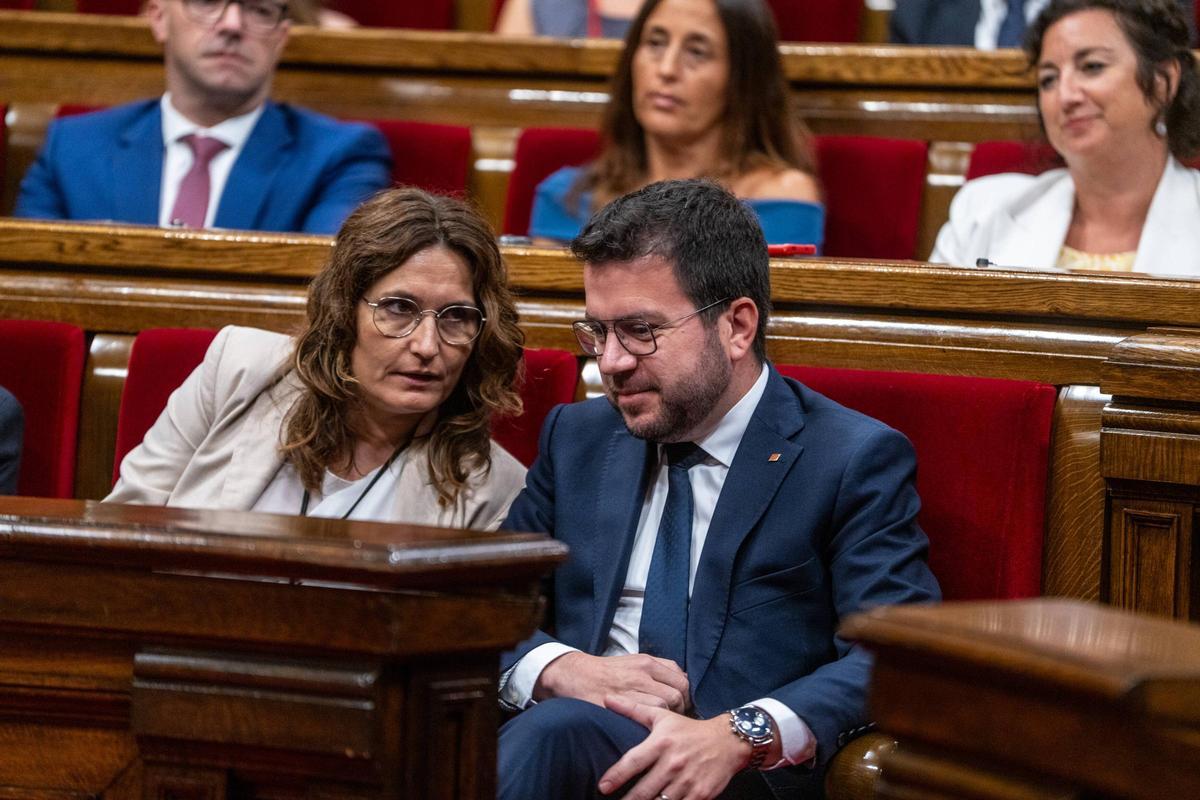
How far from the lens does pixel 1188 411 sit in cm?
79

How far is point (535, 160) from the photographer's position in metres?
1.47

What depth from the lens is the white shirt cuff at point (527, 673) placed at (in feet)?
2.77

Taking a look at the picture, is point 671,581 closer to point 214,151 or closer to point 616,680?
point 616,680

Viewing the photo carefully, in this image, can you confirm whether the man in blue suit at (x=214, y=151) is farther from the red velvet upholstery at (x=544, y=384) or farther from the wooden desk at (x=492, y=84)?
the red velvet upholstery at (x=544, y=384)

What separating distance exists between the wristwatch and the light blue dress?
0.54m

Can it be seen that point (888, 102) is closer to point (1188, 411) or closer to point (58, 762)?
point (1188, 411)

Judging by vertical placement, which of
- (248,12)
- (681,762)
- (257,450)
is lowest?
(681,762)

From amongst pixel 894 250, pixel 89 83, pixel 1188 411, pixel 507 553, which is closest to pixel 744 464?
pixel 1188 411

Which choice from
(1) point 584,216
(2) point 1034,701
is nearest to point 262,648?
(2) point 1034,701

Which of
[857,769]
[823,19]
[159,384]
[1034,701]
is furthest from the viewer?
[823,19]

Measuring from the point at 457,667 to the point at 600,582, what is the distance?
35 centimetres

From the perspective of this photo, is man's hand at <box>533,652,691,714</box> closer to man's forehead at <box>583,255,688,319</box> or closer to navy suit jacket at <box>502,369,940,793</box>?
navy suit jacket at <box>502,369,940,793</box>

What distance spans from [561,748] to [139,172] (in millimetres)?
884

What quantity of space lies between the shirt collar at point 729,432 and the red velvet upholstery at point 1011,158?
0.54 metres
